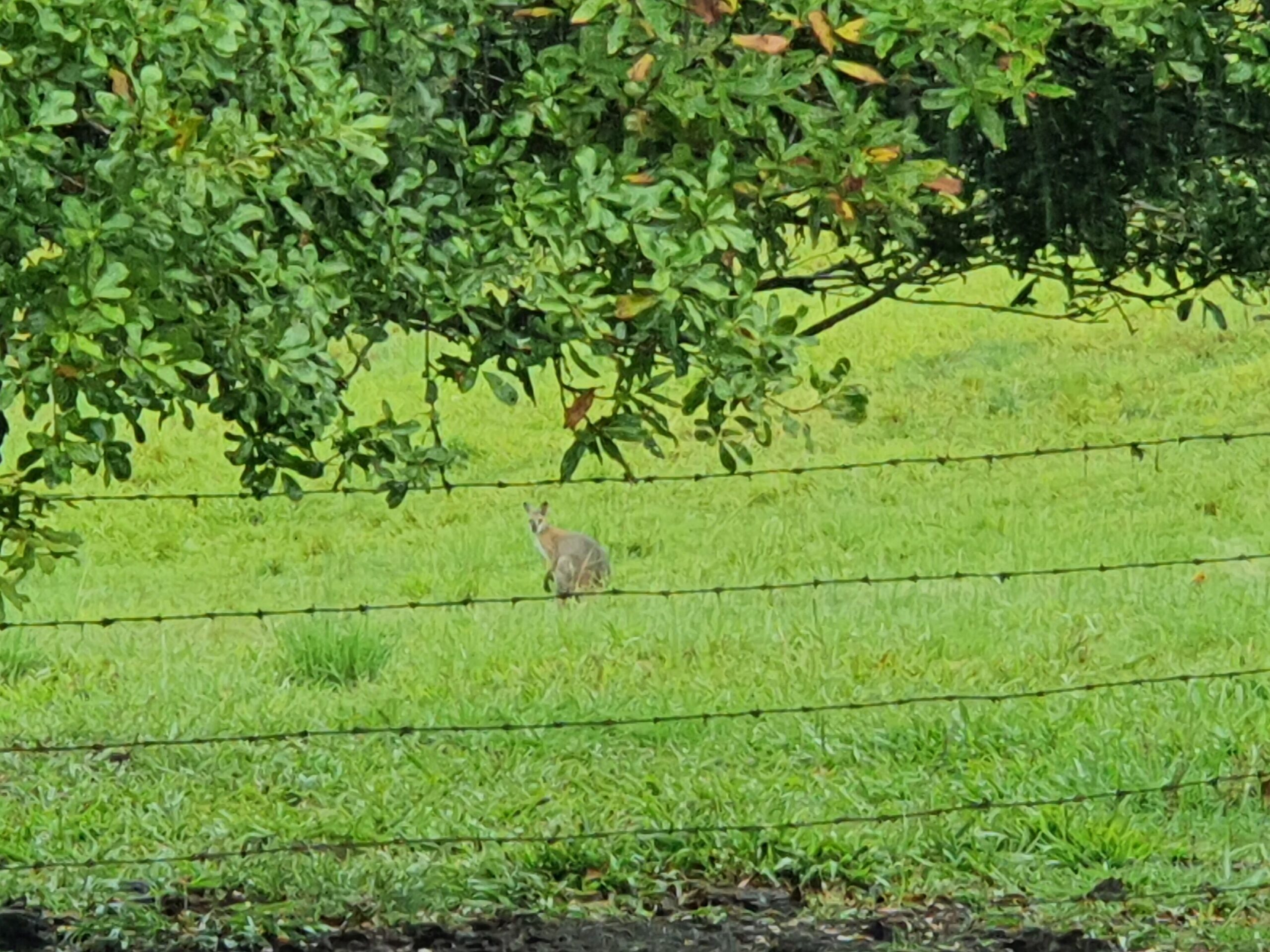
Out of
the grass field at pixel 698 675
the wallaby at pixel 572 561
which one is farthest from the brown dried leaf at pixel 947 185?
the wallaby at pixel 572 561

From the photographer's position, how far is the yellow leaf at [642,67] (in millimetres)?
4047

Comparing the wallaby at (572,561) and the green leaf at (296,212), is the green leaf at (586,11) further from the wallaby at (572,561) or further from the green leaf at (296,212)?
the wallaby at (572,561)

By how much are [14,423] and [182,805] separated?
7327mm

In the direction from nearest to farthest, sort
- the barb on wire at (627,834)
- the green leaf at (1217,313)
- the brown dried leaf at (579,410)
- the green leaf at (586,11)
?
1. the green leaf at (586,11)
2. the brown dried leaf at (579,410)
3. the green leaf at (1217,313)
4. the barb on wire at (627,834)

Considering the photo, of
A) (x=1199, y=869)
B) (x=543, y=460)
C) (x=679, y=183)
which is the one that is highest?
(x=679, y=183)

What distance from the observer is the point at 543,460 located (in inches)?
496

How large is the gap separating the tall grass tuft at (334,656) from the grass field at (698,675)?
14mm

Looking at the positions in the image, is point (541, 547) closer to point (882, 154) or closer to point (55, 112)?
point (882, 154)

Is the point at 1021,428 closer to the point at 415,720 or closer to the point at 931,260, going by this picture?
the point at 415,720

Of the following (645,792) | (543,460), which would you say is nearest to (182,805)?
(645,792)

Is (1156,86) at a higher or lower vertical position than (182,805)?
higher

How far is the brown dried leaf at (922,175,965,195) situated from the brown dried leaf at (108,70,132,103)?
4.98ft

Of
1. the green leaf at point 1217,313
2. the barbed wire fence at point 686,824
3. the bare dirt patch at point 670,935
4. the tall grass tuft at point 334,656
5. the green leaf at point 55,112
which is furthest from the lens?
the tall grass tuft at point 334,656

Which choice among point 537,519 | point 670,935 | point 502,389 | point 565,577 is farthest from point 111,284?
point 537,519
